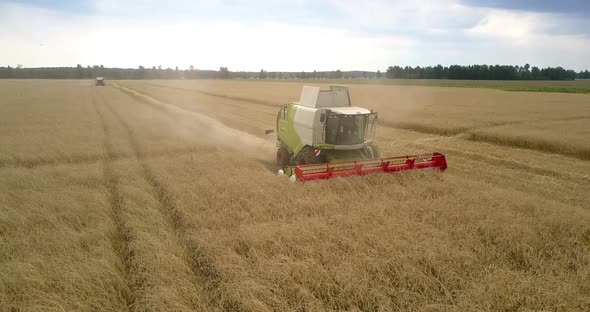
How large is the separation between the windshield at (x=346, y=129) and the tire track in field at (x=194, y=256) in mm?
4448

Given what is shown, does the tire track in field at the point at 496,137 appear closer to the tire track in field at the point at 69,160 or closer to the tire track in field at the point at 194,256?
the tire track in field at the point at 69,160

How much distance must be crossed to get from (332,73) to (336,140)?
15310 centimetres

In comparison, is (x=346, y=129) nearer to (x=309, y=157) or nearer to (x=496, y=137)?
(x=309, y=157)

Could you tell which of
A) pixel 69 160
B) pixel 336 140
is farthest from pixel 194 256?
pixel 69 160

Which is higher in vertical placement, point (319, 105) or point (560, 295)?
point (319, 105)

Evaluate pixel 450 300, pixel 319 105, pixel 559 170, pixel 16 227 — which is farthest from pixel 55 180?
pixel 559 170

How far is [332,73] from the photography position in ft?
517

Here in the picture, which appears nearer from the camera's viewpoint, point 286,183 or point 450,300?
point 450,300

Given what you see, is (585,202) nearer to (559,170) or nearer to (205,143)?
(559,170)

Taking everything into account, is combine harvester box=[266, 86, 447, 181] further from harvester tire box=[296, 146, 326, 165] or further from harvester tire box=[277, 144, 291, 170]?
harvester tire box=[277, 144, 291, 170]

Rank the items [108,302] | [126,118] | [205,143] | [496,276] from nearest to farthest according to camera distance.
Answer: [108,302]
[496,276]
[205,143]
[126,118]

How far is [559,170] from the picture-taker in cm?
1092

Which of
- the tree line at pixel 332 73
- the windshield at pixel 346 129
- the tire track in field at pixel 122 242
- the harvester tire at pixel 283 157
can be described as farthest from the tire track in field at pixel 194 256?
the tree line at pixel 332 73

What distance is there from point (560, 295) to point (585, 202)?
5321 mm
